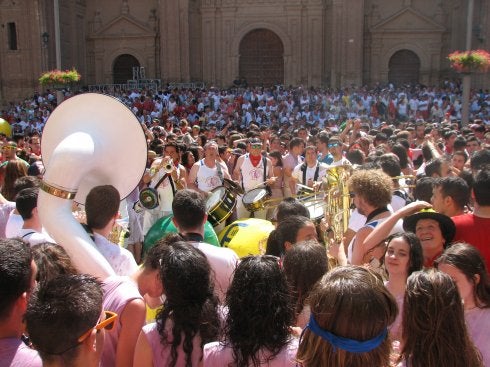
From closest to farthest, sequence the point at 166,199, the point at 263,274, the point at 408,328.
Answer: the point at 408,328 < the point at 263,274 < the point at 166,199

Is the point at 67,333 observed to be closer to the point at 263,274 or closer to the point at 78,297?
the point at 78,297

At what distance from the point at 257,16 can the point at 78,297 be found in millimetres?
29107

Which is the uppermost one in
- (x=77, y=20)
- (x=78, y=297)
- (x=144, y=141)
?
(x=77, y=20)

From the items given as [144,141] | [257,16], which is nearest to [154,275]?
[144,141]

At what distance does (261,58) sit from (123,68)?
7535mm

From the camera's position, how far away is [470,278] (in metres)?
3.22

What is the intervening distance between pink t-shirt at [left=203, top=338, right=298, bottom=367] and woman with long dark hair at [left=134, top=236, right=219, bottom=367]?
0.47ft

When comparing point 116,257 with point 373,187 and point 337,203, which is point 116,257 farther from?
point 337,203

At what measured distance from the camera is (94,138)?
398 cm

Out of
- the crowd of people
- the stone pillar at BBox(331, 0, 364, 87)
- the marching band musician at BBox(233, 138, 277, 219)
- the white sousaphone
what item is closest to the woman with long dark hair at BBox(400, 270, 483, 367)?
the crowd of people

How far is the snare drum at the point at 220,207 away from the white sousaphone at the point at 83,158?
2986mm

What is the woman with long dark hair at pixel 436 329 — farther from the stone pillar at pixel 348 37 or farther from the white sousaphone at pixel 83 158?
the stone pillar at pixel 348 37

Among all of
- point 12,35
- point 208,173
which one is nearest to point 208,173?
point 208,173

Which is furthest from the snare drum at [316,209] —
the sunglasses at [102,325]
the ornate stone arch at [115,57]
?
the ornate stone arch at [115,57]
